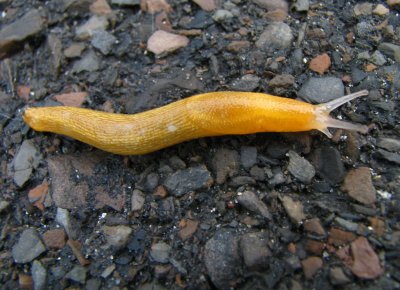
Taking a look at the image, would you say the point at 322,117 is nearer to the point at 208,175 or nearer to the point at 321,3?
the point at 208,175

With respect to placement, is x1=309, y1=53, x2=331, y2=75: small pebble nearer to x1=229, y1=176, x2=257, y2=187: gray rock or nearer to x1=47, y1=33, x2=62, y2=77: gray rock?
x1=229, y1=176, x2=257, y2=187: gray rock

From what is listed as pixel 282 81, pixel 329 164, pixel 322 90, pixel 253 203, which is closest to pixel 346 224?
pixel 329 164

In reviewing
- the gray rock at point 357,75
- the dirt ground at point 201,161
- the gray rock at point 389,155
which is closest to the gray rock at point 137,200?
the dirt ground at point 201,161

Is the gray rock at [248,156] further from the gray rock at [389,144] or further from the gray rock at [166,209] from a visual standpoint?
the gray rock at [389,144]

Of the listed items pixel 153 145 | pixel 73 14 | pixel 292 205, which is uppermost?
pixel 73 14

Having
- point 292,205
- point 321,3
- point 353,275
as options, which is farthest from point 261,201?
point 321,3

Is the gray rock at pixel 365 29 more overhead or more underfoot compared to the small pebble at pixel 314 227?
more overhead

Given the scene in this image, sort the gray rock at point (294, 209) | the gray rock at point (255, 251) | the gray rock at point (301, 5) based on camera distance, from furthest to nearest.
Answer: the gray rock at point (301, 5) < the gray rock at point (294, 209) < the gray rock at point (255, 251)
